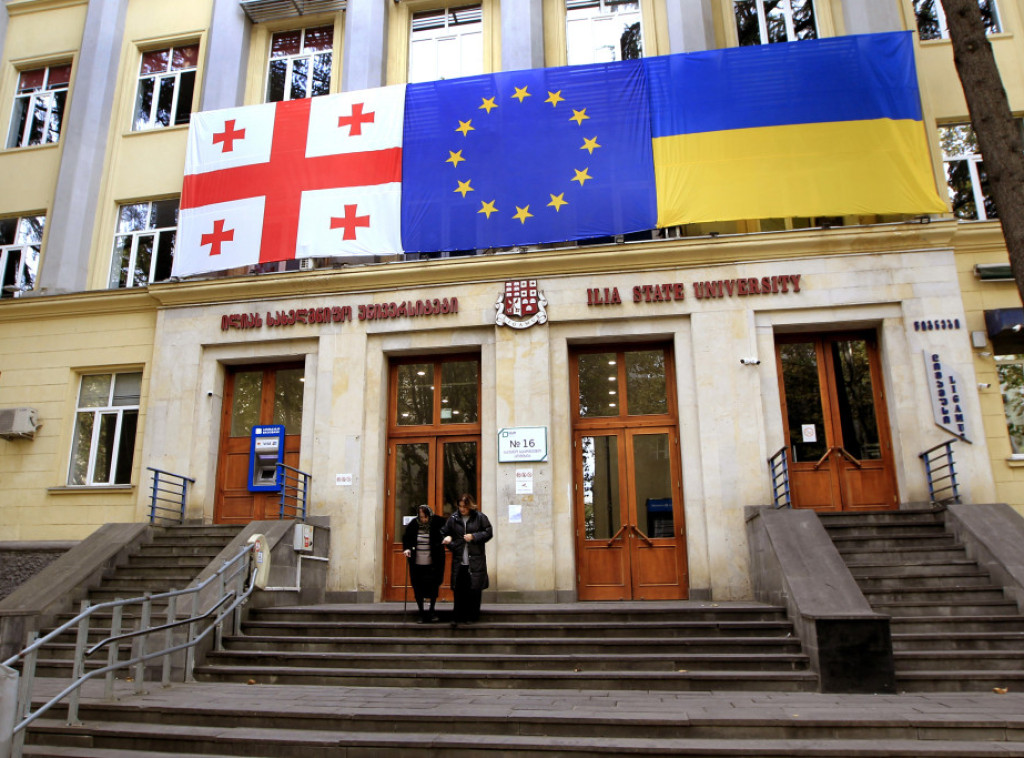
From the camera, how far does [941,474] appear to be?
485 inches

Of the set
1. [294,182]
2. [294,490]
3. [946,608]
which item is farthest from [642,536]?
[294,182]

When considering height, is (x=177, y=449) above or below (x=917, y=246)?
below

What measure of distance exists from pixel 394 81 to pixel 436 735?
14.1 meters

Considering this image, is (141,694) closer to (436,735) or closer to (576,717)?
(436,735)

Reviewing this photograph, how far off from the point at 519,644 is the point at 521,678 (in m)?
0.85

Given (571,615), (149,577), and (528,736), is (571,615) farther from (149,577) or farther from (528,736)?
(149,577)

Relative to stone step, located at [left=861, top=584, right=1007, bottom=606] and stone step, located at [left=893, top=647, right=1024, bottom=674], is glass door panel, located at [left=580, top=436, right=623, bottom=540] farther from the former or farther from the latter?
stone step, located at [left=893, top=647, right=1024, bottom=674]

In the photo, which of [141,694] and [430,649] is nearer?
[141,694]

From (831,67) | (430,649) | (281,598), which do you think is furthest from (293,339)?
(831,67)

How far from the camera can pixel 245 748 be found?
267 inches

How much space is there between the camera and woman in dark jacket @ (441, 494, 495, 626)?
1008 centimetres

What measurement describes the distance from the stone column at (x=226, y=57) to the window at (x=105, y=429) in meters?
6.31

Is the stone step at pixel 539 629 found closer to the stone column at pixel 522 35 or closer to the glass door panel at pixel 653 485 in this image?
the glass door panel at pixel 653 485

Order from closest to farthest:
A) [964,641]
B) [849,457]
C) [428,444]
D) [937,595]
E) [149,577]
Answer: [964,641]
[937,595]
[149,577]
[849,457]
[428,444]
